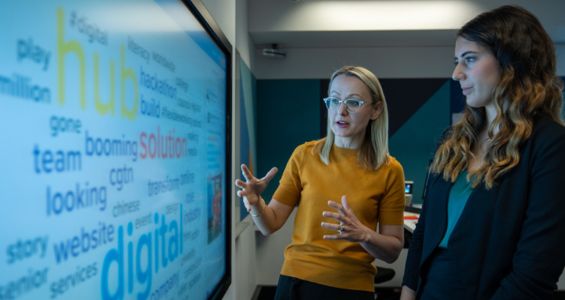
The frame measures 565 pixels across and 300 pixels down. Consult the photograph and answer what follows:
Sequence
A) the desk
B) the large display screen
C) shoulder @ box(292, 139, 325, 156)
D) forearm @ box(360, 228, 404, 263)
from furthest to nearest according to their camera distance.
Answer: the desk → shoulder @ box(292, 139, 325, 156) → forearm @ box(360, 228, 404, 263) → the large display screen

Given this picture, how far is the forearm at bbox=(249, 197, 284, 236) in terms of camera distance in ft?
5.28

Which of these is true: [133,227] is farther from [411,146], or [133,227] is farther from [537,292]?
[411,146]

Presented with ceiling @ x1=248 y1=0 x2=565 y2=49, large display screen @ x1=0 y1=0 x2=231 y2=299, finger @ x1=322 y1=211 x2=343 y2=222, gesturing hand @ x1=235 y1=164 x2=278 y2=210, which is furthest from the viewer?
ceiling @ x1=248 y1=0 x2=565 y2=49

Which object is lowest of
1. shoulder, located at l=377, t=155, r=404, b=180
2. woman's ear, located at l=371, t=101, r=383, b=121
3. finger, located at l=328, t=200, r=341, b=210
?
finger, located at l=328, t=200, r=341, b=210

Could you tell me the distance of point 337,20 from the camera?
4.13 metres

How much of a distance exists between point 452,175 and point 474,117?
20cm

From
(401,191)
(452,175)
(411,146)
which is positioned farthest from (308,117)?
(452,175)

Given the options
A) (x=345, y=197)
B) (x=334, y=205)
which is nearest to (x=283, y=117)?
(x=345, y=197)

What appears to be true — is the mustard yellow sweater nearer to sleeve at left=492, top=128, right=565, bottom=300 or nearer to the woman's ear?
the woman's ear

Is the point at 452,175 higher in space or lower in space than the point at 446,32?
lower

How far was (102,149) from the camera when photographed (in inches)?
35.0

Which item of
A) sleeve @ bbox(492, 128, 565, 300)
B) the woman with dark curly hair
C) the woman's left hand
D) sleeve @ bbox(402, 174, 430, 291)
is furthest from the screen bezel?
sleeve @ bbox(492, 128, 565, 300)

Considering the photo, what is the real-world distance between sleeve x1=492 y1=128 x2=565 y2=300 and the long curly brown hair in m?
0.07

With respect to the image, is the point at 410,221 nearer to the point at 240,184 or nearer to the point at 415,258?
the point at 415,258
